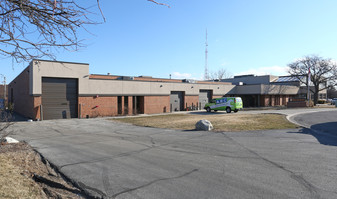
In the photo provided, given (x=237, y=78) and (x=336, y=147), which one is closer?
(x=336, y=147)

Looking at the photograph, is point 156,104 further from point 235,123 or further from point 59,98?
point 235,123

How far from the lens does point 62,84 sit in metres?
23.3

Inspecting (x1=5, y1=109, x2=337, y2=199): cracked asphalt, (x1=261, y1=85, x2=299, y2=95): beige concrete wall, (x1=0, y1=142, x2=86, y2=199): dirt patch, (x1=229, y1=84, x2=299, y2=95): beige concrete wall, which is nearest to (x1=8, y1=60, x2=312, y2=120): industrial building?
(x1=229, y1=84, x2=299, y2=95): beige concrete wall

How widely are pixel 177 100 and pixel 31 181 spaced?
103 ft

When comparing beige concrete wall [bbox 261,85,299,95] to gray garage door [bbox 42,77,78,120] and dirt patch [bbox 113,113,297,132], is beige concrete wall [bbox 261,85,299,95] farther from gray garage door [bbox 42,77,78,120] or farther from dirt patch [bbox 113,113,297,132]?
gray garage door [bbox 42,77,78,120]

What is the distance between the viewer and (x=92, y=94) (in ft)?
82.9

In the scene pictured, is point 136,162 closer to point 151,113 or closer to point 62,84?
point 62,84

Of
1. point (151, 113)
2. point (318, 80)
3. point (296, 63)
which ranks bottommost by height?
point (151, 113)

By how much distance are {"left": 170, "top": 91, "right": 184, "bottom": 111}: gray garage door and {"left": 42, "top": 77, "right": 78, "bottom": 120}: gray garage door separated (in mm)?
15181

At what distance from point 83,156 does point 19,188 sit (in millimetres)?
3256

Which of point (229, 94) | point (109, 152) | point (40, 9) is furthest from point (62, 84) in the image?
point (229, 94)

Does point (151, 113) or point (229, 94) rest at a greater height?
point (229, 94)

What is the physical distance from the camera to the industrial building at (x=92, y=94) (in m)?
22.1

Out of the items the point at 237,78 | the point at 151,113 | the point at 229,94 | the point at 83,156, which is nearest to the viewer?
the point at 83,156
